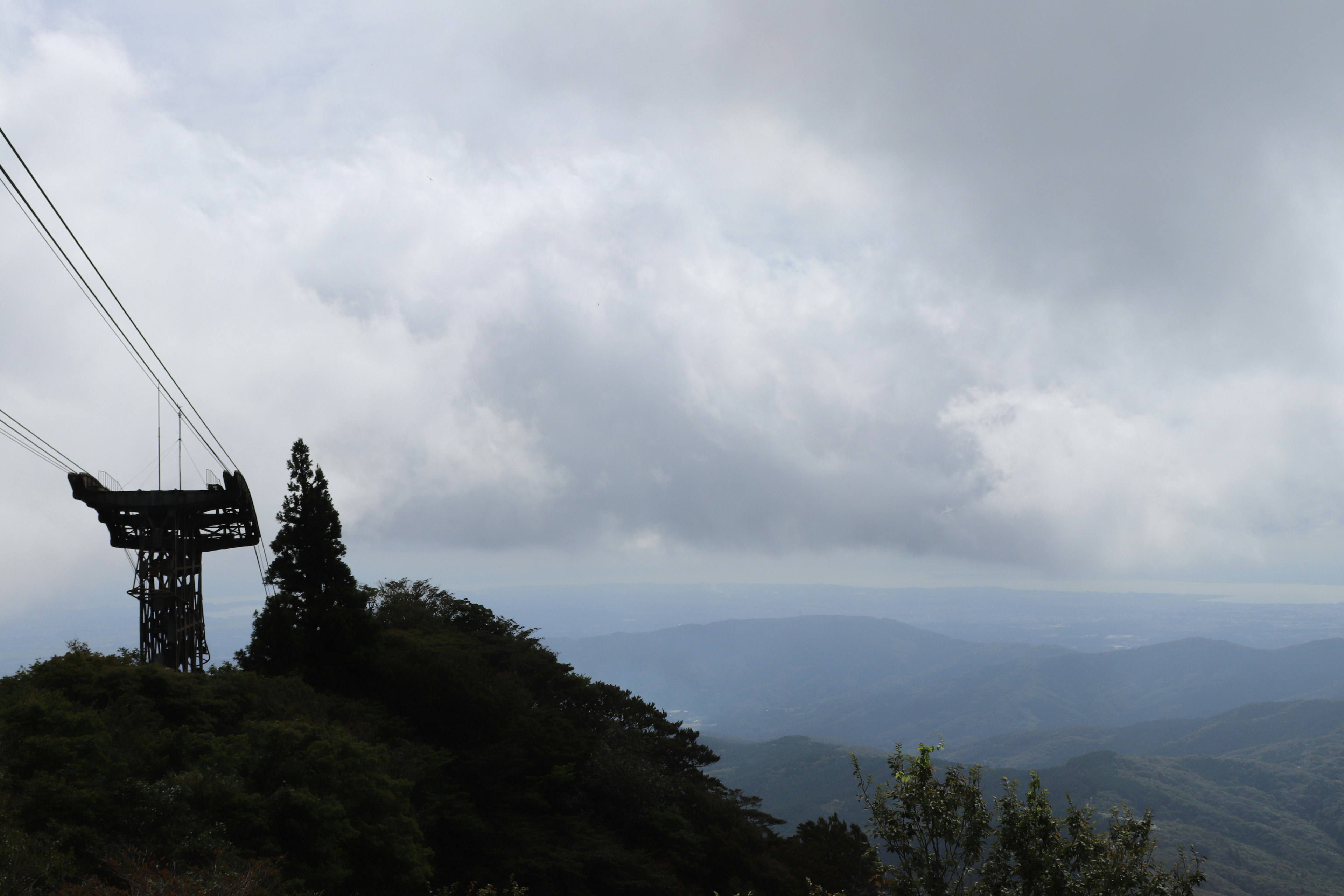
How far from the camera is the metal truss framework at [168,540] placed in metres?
34.5

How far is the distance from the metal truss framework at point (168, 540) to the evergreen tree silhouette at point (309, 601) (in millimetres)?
2578

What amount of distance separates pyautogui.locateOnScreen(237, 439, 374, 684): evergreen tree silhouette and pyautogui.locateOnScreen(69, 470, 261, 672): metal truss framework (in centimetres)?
258

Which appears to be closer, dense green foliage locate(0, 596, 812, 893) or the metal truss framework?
dense green foliage locate(0, 596, 812, 893)

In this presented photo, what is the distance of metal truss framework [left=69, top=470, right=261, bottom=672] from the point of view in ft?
113

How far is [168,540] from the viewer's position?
35469 millimetres

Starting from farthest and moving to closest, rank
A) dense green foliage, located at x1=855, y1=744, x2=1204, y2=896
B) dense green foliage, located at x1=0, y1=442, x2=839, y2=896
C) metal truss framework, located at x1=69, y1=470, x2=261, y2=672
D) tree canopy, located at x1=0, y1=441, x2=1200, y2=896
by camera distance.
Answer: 1. metal truss framework, located at x1=69, y1=470, x2=261, y2=672
2. dense green foliage, located at x1=0, y1=442, x2=839, y2=896
3. tree canopy, located at x1=0, y1=441, x2=1200, y2=896
4. dense green foliage, located at x1=855, y1=744, x2=1204, y2=896

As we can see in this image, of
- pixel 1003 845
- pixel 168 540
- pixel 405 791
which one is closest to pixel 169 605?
pixel 168 540

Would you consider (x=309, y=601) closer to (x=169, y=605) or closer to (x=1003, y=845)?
(x=169, y=605)

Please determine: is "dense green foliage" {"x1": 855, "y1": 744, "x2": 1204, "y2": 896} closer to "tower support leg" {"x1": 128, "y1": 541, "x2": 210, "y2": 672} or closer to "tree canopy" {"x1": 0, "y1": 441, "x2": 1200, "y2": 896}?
"tree canopy" {"x1": 0, "y1": 441, "x2": 1200, "y2": 896}

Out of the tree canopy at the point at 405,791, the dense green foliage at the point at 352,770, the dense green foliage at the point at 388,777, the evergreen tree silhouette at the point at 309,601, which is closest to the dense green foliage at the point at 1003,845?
the tree canopy at the point at 405,791

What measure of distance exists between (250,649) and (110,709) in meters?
17.9

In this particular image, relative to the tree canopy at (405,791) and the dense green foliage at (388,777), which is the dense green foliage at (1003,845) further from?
the dense green foliage at (388,777)

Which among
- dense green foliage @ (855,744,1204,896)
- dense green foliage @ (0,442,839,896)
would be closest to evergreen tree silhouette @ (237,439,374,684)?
dense green foliage @ (0,442,839,896)

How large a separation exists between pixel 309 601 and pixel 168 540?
6.76 metres
